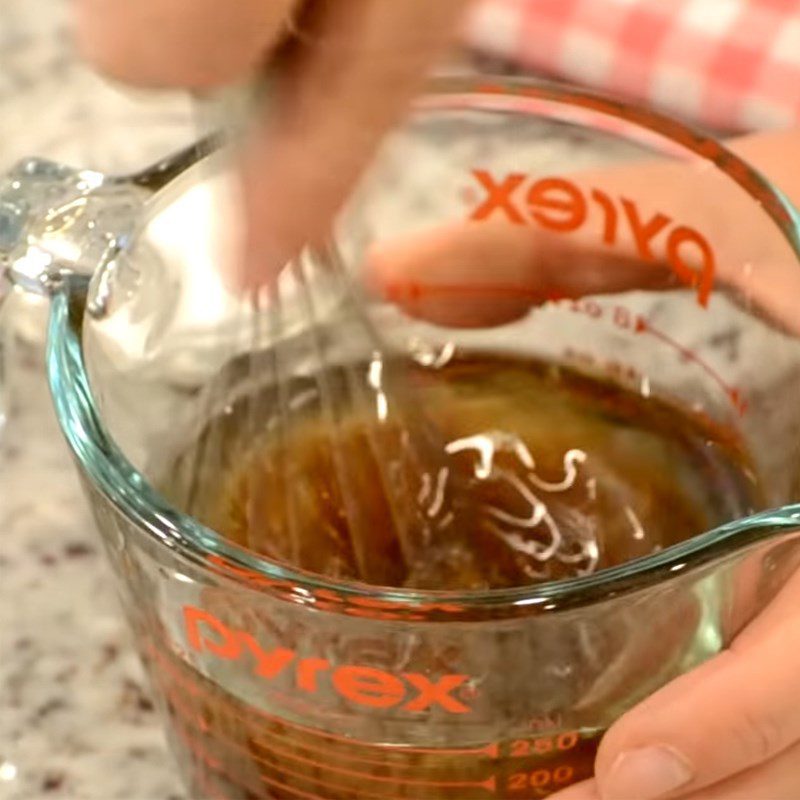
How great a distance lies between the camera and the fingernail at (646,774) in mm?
393

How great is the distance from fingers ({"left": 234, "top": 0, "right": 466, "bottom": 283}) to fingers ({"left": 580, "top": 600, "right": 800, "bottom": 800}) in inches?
6.2

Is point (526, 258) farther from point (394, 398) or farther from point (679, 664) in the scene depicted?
point (679, 664)

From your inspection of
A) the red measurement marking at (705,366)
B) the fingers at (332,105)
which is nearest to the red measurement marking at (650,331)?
the red measurement marking at (705,366)

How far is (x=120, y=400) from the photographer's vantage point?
18.6 inches

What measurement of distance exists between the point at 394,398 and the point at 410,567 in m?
0.08

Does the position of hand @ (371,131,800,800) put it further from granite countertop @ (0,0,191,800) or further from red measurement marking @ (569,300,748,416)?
granite countertop @ (0,0,191,800)

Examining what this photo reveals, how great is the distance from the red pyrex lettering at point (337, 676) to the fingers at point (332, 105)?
0.37ft

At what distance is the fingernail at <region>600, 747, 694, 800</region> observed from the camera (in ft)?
1.29

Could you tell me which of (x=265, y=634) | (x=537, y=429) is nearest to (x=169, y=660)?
(x=265, y=634)

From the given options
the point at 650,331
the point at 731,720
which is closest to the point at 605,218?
the point at 650,331

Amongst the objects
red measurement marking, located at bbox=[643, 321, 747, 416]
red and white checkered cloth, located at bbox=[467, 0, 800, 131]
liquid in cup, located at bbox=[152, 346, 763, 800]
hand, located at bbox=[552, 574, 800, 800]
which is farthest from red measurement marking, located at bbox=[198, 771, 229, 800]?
red and white checkered cloth, located at bbox=[467, 0, 800, 131]

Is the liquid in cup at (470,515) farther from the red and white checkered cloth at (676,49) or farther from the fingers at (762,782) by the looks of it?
the red and white checkered cloth at (676,49)

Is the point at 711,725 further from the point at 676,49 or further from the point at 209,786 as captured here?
the point at 676,49

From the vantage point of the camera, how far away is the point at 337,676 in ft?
1.28
